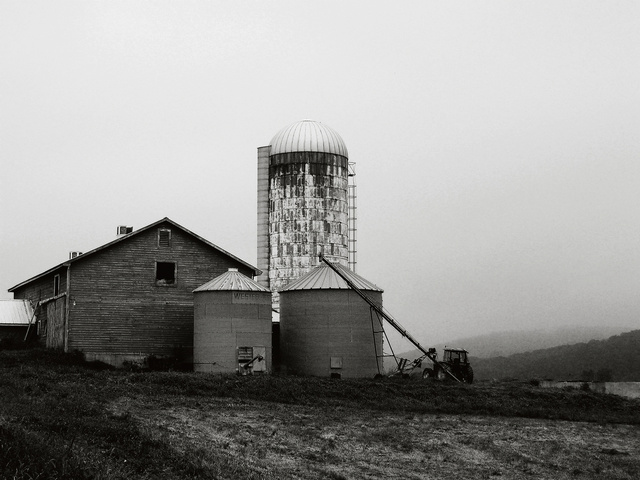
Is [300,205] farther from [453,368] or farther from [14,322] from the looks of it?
[14,322]

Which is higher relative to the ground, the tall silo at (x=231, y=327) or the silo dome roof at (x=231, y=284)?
the silo dome roof at (x=231, y=284)

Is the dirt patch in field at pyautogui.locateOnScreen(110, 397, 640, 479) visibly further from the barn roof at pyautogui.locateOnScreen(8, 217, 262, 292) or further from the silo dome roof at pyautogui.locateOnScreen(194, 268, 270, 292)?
the barn roof at pyautogui.locateOnScreen(8, 217, 262, 292)

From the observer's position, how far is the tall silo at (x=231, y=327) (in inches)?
1598

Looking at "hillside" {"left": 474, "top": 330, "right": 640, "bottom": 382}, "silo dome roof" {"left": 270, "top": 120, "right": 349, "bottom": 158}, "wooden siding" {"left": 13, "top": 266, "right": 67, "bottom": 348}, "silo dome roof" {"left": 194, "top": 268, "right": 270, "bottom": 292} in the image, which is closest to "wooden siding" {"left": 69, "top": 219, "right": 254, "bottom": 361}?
"wooden siding" {"left": 13, "top": 266, "right": 67, "bottom": 348}

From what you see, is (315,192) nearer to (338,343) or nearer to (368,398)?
(338,343)

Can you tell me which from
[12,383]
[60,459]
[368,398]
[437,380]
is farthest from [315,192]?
[60,459]

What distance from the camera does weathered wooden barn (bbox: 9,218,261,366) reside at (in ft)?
139

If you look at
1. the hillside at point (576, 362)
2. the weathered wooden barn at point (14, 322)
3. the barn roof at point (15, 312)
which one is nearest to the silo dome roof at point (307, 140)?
the barn roof at point (15, 312)

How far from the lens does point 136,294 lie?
43312mm

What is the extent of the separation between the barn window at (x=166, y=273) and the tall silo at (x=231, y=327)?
8.22 ft

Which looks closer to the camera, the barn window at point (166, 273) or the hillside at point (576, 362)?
the barn window at point (166, 273)

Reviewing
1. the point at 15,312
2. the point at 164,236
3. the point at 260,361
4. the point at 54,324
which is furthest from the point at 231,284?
the point at 15,312

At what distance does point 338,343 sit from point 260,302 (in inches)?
160

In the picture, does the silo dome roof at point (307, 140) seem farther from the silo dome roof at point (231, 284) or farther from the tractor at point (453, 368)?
the tractor at point (453, 368)
